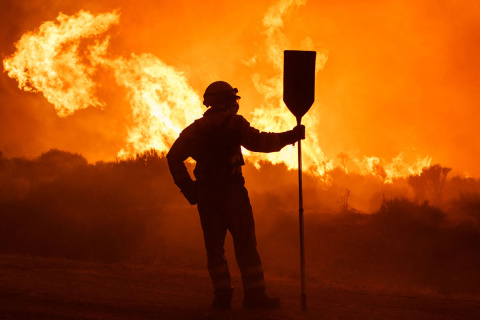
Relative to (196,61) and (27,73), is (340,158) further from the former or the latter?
(27,73)

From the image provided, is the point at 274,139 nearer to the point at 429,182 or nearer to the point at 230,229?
the point at 230,229

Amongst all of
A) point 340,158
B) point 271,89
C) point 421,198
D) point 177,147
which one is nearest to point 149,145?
point 271,89

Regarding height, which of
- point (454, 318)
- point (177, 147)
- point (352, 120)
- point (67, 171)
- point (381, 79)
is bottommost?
point (454, 318)

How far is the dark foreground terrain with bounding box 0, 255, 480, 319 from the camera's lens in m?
5.90

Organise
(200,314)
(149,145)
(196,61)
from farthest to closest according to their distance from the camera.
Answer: (196,61) → (149,145) → (200,314)

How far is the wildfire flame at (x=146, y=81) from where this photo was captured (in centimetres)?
2044

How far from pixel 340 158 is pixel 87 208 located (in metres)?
11.2

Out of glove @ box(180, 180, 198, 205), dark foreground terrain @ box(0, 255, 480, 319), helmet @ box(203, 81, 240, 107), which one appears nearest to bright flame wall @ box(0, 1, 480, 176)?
dark foreground terrain @ box(0, 255, 480, 319)

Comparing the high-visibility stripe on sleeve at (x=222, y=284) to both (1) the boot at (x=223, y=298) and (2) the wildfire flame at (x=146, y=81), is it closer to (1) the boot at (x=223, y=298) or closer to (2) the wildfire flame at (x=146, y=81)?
(1) the boot at (x=223, y=298)

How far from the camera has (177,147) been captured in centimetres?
639

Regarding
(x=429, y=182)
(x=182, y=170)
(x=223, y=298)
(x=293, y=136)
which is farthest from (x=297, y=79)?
(x=429, y=182)

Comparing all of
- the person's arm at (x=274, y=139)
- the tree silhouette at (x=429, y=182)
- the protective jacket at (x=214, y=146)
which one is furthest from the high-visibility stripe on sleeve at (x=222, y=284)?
the tree silhouette at (x=429, y=182)

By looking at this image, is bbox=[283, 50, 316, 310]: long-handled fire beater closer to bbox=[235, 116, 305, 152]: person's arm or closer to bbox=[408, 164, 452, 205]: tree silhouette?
bbox=[235, 116, 305, 152]: person's arm

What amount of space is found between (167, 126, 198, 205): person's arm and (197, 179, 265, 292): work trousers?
97 millimetres
